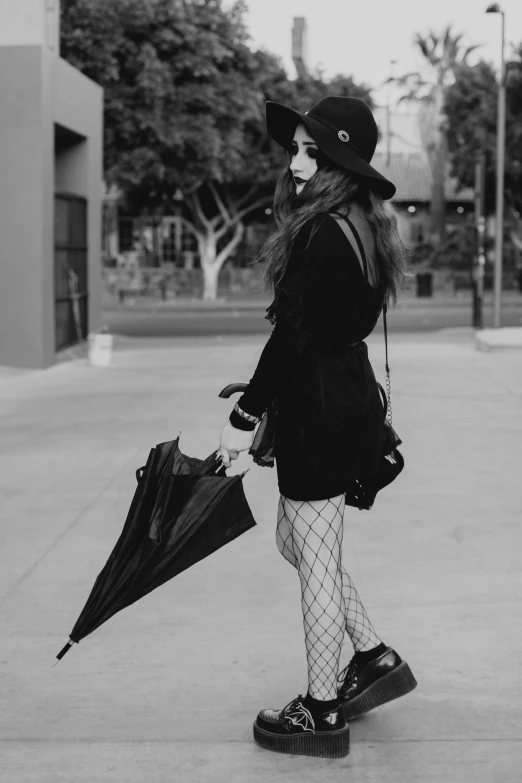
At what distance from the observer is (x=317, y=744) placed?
12.4 ft

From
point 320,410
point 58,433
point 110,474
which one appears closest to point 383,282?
point 320,410

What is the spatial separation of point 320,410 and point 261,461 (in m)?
0.34

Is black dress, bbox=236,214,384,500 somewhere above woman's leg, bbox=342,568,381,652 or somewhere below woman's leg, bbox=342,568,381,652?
above

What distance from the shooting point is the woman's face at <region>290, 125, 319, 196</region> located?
12.3ft

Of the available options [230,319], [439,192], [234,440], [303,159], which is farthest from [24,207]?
[439,192]

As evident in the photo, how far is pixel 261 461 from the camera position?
3.92 m

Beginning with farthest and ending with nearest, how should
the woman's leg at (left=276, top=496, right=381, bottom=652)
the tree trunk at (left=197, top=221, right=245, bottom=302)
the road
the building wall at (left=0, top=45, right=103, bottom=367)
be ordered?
1. the tree trunk at (left=197, top=221, right=245, bottom=302)
2. the road
3. the building wall at (left=0, top=45, right=103, bottom=367)
4. the woman's leg at (left=276, top=496, right=381, bottom=652)

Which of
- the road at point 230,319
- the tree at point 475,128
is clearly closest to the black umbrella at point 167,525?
the road at point 230,319

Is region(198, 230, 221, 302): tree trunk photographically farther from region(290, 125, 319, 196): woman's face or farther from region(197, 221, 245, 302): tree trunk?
region(290, 125, 319, 196): woman's face

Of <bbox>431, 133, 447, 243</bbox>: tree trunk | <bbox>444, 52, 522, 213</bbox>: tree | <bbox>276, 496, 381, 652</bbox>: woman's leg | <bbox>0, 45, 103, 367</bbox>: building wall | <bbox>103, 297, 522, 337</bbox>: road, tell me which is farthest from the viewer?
<bbox>431, 133, 447, 243</bbox>: tree trunk

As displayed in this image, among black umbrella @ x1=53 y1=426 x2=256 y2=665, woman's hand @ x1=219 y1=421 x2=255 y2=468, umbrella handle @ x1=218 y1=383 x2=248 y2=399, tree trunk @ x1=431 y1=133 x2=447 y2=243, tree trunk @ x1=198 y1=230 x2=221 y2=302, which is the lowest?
black umbrella @ x1=53 y1=426 x2=256 y2=665

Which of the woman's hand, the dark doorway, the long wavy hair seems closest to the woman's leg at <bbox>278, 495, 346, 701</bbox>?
the woman's hand

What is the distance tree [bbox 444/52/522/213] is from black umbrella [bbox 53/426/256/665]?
44.0 metres

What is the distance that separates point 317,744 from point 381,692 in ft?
1.04
